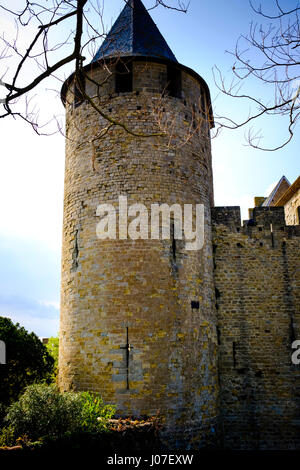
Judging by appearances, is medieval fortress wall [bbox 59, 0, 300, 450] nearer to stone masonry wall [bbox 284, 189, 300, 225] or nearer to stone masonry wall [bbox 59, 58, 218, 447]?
stone masonry wall [bbox 59, 58, 218, 447]

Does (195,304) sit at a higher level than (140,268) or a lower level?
lower

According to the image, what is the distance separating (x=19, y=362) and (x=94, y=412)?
3.94 m

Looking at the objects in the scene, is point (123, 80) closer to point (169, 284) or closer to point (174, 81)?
point (174, 81)

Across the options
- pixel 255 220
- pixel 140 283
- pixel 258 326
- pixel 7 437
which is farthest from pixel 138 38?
pixel 7 437

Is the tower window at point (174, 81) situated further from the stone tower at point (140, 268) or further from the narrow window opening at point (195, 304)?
the narrow window opening at point (195, 304)

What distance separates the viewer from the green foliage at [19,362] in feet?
32.9

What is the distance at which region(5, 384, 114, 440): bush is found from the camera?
22.4 feet

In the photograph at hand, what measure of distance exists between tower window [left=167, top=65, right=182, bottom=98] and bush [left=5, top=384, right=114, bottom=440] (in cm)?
782

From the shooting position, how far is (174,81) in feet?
34.8
